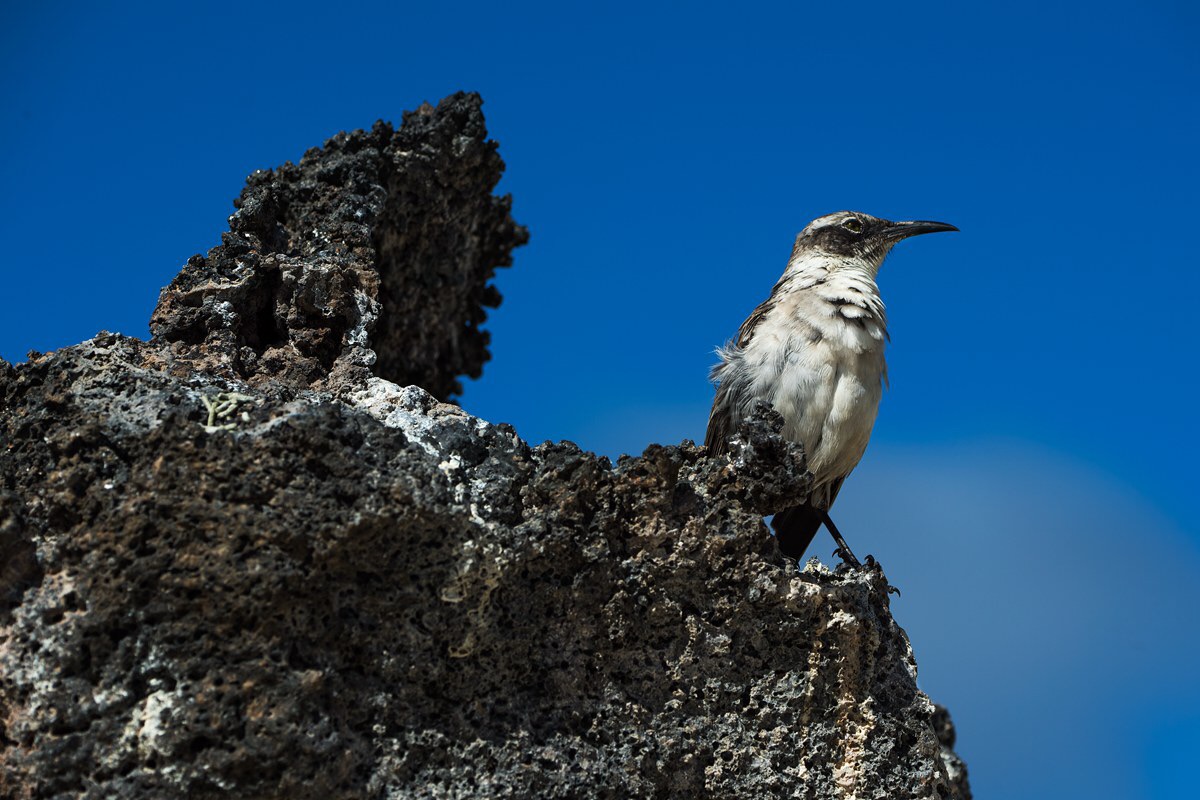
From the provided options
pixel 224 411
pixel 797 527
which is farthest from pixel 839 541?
pixel 224 411

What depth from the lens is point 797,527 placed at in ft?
26.2

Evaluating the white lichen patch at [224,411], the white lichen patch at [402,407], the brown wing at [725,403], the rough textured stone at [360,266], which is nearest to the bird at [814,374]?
the brown wing at [725,403]

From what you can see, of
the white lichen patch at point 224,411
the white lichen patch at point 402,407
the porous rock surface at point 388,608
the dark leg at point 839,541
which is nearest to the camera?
the porous rock surface at point 388,608

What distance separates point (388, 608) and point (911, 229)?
593 centimetres

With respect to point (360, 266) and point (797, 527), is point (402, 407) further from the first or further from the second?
point (797, 527)

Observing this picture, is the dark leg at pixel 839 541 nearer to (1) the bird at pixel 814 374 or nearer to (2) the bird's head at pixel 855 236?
(1) the bird at pixel 814 374

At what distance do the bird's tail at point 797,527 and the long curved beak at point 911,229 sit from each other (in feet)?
7.19

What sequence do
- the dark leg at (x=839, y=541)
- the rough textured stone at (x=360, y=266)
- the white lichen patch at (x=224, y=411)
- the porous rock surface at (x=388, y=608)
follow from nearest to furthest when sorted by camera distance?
the porous rock surface at (x=388, y=608) → the white lichen patch at (x=224, y=411) → the rough textured stone at (x=360, y=266) → the dark leg at (x=839, y=541)

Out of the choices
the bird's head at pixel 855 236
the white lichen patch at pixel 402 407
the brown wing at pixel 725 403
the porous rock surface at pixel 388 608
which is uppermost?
the bird's head at pixel 855 236

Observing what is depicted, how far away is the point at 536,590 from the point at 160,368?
1.81m

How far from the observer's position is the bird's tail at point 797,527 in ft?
25.9

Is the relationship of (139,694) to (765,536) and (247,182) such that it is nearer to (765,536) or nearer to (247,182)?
(765,536)

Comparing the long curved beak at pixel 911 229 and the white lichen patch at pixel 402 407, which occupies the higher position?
the long curved beak at pixel 911 229

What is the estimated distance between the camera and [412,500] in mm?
4051
